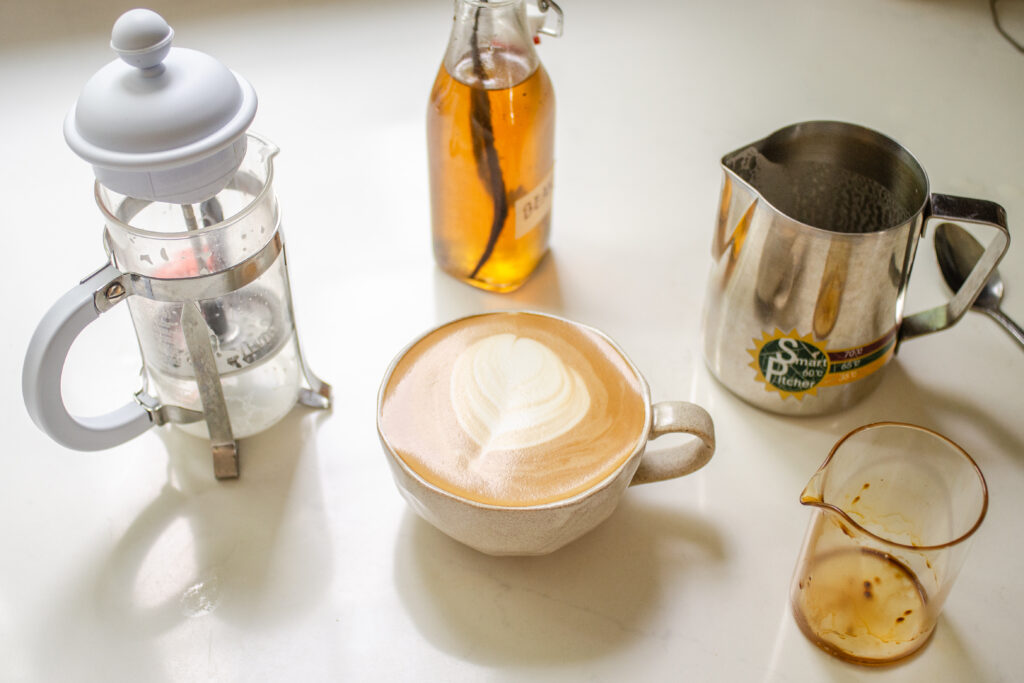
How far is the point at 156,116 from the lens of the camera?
1.64 feet

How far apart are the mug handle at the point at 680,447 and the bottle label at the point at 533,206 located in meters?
0.21

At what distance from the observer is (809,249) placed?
61 cm

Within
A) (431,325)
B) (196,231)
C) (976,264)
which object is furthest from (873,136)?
(196,231)

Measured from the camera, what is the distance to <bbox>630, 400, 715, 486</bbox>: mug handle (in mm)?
589

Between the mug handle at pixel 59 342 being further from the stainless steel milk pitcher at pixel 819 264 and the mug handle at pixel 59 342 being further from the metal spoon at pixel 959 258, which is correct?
the metal spoon at pixel 959 258

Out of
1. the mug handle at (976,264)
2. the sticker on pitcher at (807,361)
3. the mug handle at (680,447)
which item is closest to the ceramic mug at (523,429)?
the mug handle at (680,447)

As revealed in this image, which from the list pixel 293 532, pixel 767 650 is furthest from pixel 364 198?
pixel 767 650

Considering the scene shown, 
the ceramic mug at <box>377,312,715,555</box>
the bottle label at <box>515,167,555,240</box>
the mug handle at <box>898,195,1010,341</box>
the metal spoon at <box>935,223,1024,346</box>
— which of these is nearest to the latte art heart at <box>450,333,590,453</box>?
the ceramic mug at <box>377,312,715,555</box>

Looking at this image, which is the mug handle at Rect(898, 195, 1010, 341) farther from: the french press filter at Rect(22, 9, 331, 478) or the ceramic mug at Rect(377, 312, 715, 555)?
the french press filter at Rect(22, 9, 331, 478)

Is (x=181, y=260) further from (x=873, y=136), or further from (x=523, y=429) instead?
(x=873, y=136)

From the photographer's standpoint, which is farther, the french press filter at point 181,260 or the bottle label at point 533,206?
the bottle label at point 533,206

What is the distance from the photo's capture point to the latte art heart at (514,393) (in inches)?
23.3

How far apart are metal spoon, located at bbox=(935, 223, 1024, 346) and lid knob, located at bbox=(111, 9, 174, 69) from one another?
2.00 ft

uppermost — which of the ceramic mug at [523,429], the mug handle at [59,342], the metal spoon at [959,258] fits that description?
the mug handle at [59,342]
